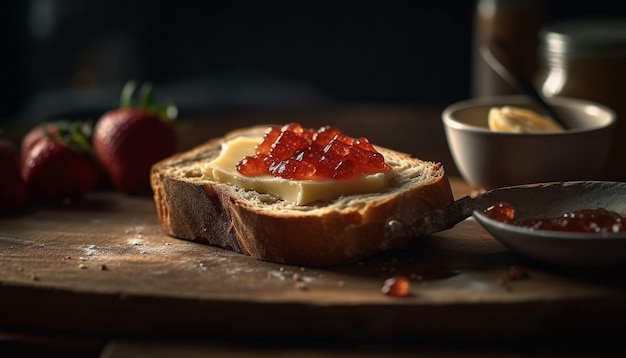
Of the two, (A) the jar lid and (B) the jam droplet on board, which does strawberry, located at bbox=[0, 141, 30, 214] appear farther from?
Answer: (A) the jar lid

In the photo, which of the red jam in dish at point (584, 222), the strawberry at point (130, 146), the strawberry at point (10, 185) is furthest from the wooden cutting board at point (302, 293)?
the strawberry at point (130, 146)

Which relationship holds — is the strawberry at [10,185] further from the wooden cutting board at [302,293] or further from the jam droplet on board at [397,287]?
the jam droplet on board at [397,287]

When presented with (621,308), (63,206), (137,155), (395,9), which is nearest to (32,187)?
(63,206)

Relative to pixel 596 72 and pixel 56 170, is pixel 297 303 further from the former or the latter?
pixel 596 72

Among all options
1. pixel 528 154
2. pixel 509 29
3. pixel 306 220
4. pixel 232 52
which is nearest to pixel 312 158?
pixel 306 220

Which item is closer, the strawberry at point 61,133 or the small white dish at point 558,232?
the small white dish at point 558,232

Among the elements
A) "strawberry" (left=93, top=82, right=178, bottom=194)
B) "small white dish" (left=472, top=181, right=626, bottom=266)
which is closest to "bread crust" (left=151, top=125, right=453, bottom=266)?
"small white dish" (left=472, top=181, right=626, bottom=266)
